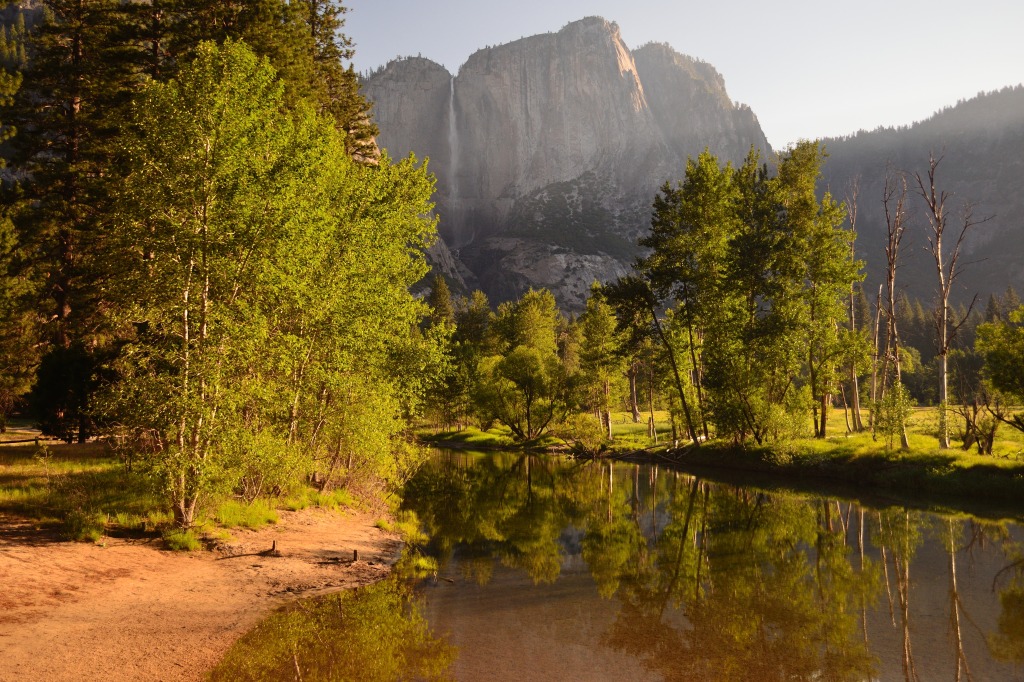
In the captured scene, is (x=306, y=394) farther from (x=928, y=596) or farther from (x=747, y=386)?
(x=747, y=386)

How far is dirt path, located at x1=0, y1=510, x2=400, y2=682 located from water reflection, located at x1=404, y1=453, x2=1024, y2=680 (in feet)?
13.3

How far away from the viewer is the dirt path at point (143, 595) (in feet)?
34.9

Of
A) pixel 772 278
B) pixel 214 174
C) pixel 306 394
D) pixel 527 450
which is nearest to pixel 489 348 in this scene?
pixel 527 450

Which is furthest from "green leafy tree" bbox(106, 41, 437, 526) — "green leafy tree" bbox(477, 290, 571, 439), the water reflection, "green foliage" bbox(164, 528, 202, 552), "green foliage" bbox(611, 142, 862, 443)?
"green leafy tree" bbox(477, 290, 571, 439)

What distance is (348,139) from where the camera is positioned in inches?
1563

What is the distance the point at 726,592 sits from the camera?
1648 cm

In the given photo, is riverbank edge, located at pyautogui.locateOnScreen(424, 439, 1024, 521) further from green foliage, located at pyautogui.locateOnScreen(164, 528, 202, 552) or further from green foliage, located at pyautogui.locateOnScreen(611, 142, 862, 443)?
green foliage, located at pyautogui.locateOnScreen(164, 528, 202, 552)

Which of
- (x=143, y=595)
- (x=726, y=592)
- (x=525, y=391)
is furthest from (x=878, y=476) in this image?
(x=525, y=391)

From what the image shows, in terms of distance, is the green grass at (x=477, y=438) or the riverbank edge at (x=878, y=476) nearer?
the riverbank edge at (x=878, y=476)

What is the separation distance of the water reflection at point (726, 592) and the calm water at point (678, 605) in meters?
0.06

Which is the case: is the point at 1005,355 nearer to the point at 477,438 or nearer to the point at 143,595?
the point at 143,595

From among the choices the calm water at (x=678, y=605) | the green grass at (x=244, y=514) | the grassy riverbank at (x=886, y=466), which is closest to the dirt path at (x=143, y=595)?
the green grass at (x=244, y=514)

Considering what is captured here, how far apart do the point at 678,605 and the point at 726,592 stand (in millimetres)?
1889

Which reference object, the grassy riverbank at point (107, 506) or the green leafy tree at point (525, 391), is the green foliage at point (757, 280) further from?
the grassy riverbank at point (107, 506)
